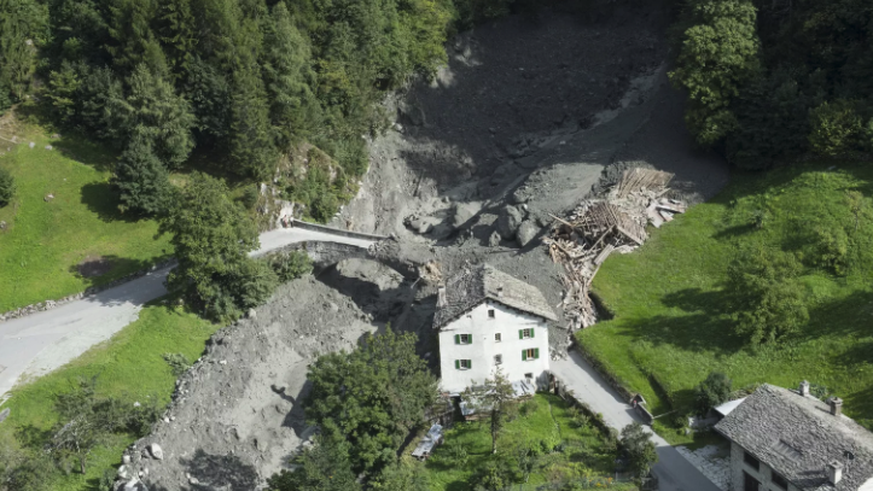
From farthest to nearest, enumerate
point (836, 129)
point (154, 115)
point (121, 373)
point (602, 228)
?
point (154, 115)
point (602, 228)
point (836, 129)
point (121, 373)

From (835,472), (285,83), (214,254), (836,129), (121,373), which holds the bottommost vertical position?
(835,472)

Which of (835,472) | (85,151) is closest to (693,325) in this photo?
(835,472)

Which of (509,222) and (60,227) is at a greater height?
(509,222)

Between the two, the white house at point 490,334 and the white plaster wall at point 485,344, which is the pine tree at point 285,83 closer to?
the white house at point 490,334

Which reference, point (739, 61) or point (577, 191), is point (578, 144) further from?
point (739, 61)

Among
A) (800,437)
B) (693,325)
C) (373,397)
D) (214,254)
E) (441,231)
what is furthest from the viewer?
(441,231)

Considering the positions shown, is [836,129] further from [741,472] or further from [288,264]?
[288,264]
